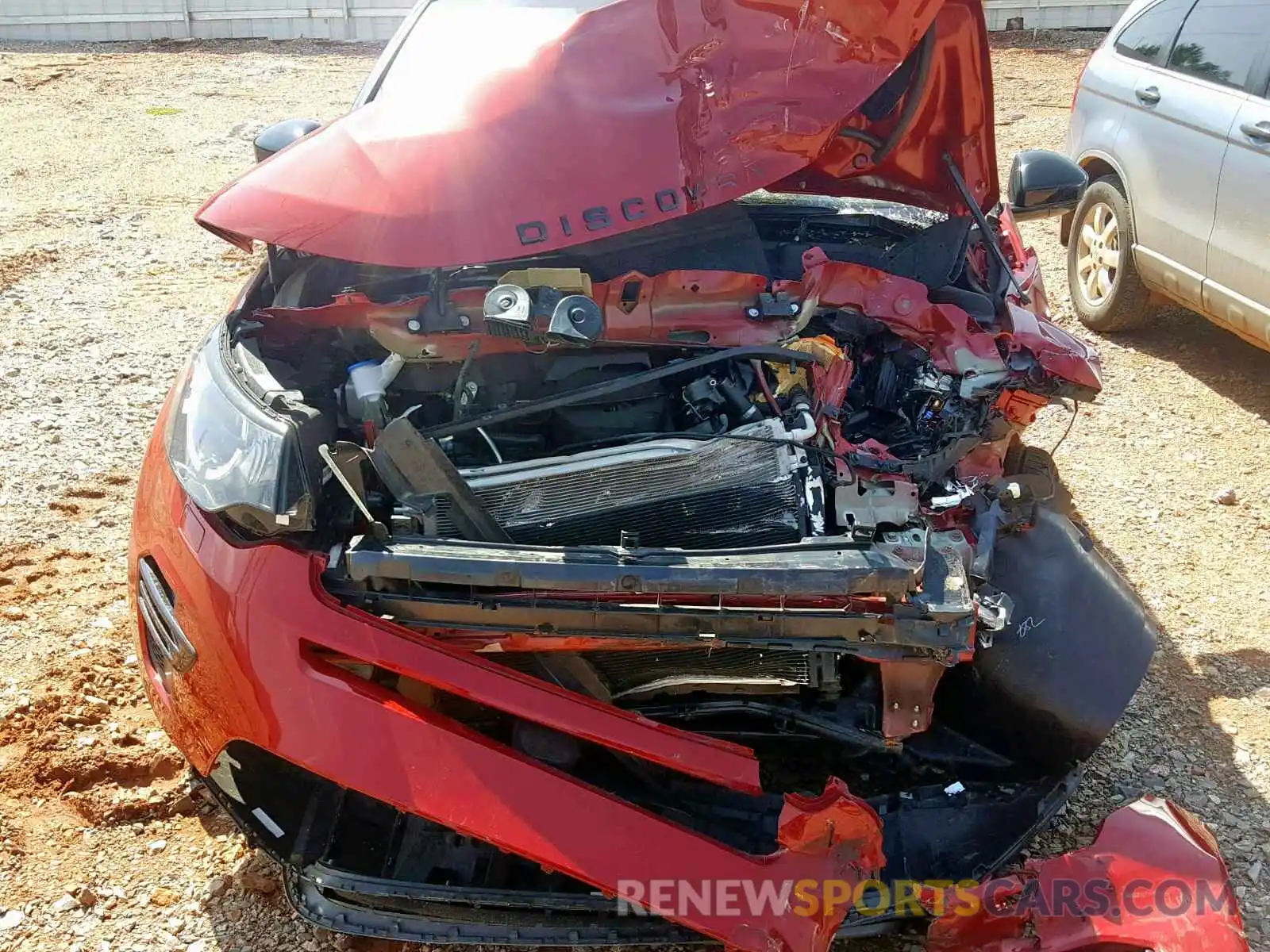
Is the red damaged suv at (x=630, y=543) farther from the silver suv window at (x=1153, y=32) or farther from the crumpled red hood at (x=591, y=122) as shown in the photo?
the silver suv window at (x=1153, y=32)

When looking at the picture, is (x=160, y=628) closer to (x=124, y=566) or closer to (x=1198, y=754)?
(x=124, y=566)

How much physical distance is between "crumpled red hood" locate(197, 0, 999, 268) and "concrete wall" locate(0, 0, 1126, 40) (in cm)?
1188

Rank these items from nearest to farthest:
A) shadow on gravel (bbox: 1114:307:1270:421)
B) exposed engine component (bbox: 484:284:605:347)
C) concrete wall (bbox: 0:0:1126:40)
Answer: exposed engine component (bbox: 484:284:605:347) < shadow on gravel (bbox: 1114:307:1270:421) < concrete wall (bbox: 0:0:1126:40)

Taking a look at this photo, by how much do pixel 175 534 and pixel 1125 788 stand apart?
266 cm

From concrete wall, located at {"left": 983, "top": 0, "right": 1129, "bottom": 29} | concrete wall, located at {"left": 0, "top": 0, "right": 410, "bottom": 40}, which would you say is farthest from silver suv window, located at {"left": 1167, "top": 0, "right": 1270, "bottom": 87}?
concrete wall, located at {"left": 0, "top": 0, "right": 410, "bottom": 40}

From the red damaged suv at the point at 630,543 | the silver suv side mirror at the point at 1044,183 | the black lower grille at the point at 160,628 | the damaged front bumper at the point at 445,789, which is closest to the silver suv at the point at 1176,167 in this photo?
the silver suv side mirror at the point at 1044,183

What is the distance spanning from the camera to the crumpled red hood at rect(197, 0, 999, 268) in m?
2.68

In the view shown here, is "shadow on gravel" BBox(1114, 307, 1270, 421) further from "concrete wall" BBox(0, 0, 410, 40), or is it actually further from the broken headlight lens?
"concrete wall" BBox(0, 0, 410, 40)

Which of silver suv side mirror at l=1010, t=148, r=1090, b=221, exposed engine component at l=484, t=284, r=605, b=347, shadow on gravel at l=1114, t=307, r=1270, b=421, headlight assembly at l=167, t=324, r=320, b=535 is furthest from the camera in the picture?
shadow on gravel at l=1114, t=307, r=1270, b=421

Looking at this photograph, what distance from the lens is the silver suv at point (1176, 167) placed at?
16.0 ft

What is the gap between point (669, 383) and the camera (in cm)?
279

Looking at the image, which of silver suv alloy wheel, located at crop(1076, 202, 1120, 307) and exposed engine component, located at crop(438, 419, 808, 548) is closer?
exposed engine component, located at crop(438, 419, 808, 548)

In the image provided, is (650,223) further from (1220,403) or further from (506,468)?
(1220,403)

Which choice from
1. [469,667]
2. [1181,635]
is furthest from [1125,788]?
[469,667]
